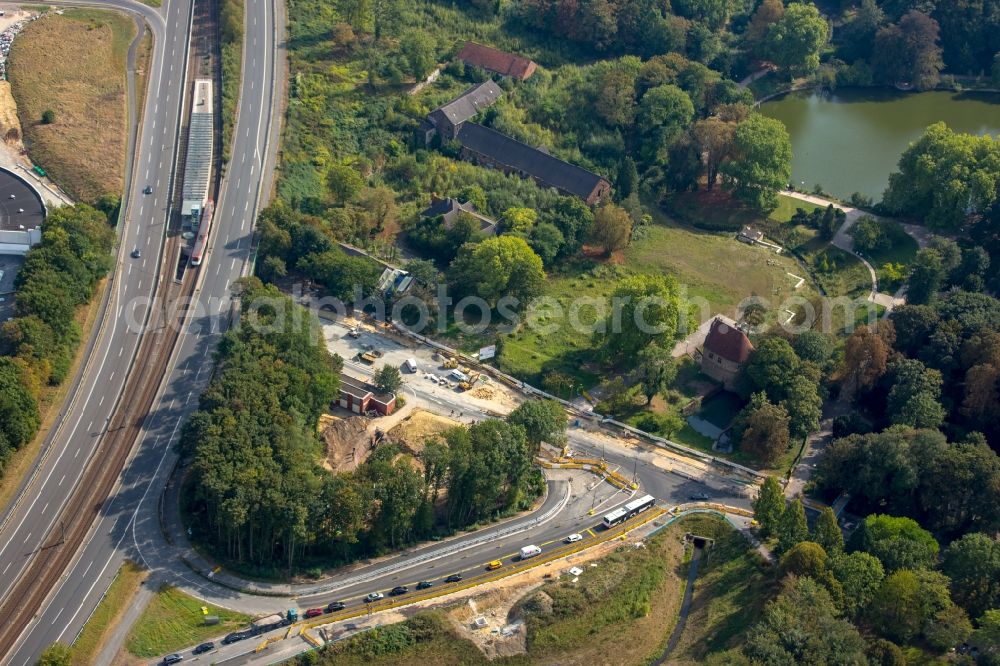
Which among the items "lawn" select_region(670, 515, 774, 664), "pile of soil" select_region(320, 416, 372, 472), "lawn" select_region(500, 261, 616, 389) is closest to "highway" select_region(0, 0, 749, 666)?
"lawn" select_region(670, 515, 774, 664)

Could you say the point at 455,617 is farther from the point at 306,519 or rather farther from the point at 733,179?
the point at 733,179

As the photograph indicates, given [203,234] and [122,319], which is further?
[203,234]

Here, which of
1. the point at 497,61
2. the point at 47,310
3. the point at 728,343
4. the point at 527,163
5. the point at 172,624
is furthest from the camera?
the point at 497,61

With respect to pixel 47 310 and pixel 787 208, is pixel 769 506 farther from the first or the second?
pixel 47 310

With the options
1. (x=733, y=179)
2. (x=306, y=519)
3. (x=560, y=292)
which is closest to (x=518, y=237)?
(x=560, y=292)

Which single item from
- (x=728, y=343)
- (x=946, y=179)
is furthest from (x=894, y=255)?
(x=728, y=343)

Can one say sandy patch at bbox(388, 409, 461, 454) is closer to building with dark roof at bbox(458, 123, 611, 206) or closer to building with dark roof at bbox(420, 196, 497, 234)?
building with dark roof at bbox(420, 196, 497, 234)
